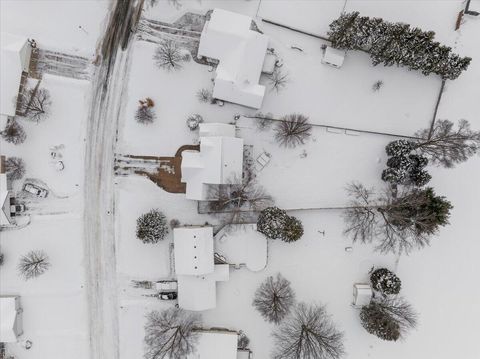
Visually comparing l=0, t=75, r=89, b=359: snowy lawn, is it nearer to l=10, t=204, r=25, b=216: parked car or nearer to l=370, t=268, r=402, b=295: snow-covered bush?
l=10, t=204, r=25, b=216: parked car

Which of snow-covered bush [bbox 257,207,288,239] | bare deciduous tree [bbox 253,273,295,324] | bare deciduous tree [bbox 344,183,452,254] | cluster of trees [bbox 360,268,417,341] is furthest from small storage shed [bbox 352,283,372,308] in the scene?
snow-covered bush [bbox 257,207,288,239]

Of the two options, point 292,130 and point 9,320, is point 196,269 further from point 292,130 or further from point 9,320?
point 9,320

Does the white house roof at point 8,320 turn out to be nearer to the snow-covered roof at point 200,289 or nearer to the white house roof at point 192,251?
the snow-covered roof at point 200,289

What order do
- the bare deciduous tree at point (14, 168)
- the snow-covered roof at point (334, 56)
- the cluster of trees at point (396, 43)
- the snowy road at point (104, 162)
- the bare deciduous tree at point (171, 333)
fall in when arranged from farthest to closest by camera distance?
the snowy road at point (104, 162)
the bare deciduous tree at point (14, 168)
the bare deciduous tree at point (171, 333)
the snow-covered roof at point (334, 56)
the cluster of trees at point (396, 43)

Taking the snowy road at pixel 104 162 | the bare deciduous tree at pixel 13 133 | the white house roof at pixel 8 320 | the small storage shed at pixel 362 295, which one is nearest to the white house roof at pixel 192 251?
the snowy road at pixel 104 162

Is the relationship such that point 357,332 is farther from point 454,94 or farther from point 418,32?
point 418,32

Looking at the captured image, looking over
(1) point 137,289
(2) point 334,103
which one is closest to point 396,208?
Answer: (2) point 334,103
